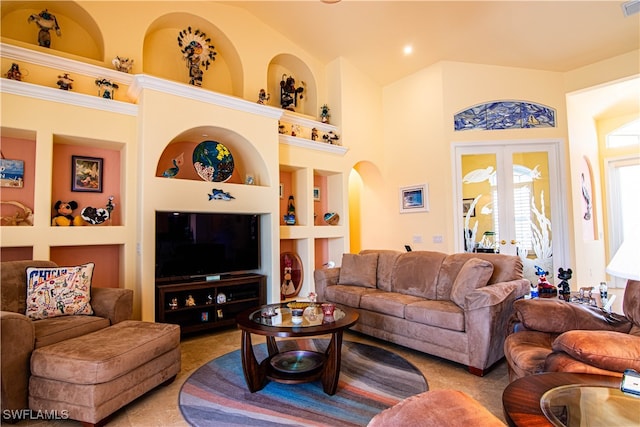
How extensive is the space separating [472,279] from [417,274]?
0.81 m

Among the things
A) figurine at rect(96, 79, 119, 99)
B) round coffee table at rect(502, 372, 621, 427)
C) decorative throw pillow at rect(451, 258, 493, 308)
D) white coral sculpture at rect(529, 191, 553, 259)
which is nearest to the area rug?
decorative throw pillow at rect(451, 258, 493, 308)

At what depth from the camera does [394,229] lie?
5.80m

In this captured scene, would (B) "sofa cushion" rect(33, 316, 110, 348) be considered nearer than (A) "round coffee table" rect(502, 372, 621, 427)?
No

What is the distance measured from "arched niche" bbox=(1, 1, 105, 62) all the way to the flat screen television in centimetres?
216

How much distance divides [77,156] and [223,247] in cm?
188

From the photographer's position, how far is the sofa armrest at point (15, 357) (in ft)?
6.48

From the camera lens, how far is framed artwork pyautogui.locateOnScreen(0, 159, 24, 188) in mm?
3234

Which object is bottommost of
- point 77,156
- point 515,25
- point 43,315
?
point 43,315

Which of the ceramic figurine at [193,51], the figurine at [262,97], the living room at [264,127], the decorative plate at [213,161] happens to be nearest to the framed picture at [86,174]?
the living room at [264,127]

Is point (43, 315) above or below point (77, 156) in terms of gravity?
below

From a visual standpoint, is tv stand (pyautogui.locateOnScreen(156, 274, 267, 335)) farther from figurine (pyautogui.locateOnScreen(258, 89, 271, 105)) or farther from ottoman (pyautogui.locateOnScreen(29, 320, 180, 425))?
figurine (pyautogui.locateOnScreen(258, 89, 271, 105))

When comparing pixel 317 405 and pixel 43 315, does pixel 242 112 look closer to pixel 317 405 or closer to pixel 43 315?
pixel 43 315

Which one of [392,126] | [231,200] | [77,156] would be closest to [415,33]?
[392,126]

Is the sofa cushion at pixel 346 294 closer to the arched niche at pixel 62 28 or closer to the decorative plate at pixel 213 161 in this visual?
the decorative plate at pixel 213 161
